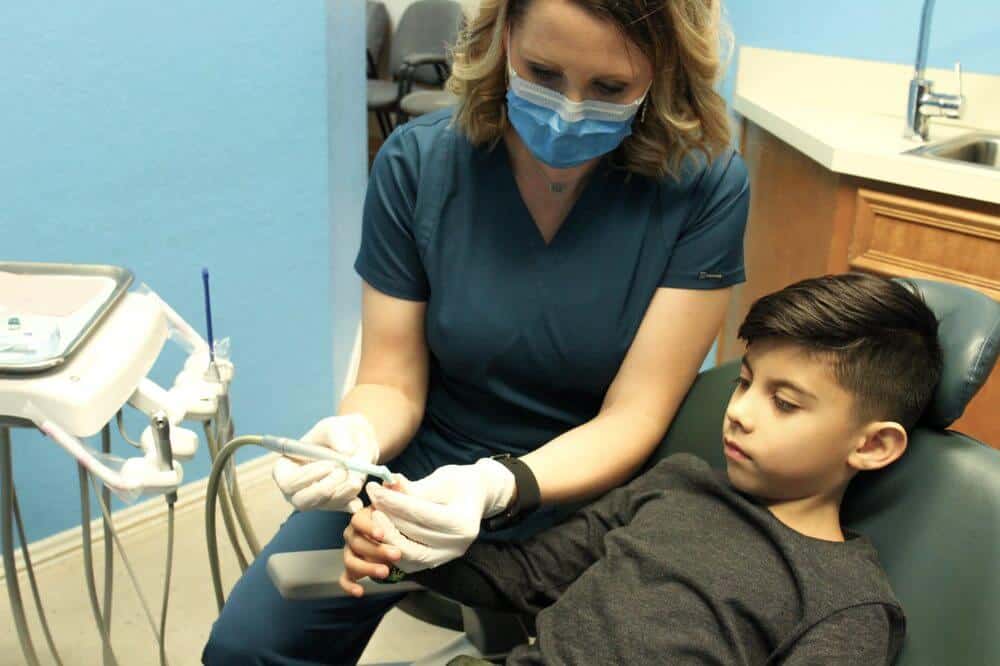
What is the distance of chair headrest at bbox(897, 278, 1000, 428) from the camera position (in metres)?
1.01

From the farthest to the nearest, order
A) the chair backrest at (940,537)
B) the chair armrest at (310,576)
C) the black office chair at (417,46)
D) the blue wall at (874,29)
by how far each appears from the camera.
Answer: the black office chair at (417,46), the blue wall at (874,29), the chair armrest at (310,576), the chair backrest at (940,537)

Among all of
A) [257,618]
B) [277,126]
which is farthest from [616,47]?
[277,126]

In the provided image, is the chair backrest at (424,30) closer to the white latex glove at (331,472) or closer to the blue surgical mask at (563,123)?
the blue surgical mask at (563,123)

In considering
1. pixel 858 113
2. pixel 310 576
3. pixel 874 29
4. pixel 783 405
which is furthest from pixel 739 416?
pixel 874 29

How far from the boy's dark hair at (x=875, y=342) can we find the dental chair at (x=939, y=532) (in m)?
0.03

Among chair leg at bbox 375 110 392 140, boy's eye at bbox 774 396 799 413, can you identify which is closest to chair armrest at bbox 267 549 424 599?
boy's eye at bbox 774 396 799 413

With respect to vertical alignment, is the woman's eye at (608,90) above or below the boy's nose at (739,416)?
above

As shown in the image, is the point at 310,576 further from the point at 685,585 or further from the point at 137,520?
the point at 137,520

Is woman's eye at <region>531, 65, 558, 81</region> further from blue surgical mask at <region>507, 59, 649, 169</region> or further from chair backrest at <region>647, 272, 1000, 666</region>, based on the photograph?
chair backrest at <region>647, 272, 1000, 666</region>

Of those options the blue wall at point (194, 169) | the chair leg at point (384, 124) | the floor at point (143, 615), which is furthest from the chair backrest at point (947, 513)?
the chair leg at point (384, 124)

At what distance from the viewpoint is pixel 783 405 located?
1.05 metres

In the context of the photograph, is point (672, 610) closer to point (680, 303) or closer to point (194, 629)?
point (680, 303)

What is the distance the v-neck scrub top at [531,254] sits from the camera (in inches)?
49.0

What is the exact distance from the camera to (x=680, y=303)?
1.25 m
